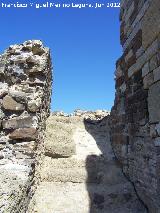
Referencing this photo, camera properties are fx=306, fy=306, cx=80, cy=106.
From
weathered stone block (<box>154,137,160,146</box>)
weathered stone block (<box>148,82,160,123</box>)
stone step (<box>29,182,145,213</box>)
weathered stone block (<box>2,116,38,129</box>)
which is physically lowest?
stone step (<box>29,182,145,213</box>)

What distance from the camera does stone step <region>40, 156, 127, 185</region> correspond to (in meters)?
4.98

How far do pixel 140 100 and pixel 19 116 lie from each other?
1.85 m

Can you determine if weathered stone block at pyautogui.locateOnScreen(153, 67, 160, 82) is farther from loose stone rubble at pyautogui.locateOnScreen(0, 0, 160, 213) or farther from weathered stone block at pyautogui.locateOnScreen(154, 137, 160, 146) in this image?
weathered stone block at pyautogui.locateOnScreen(154, 137, 160, 146)

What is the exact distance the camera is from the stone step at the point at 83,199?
4.37 meters

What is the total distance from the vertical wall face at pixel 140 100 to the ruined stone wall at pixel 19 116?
1486 millimetres

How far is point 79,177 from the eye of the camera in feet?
16.4

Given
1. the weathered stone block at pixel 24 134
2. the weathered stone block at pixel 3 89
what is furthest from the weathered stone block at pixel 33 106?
the weathered stone block at pixel 3 89

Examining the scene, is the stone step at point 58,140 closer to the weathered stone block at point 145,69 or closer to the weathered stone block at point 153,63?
the weathered stone block at point 145,69

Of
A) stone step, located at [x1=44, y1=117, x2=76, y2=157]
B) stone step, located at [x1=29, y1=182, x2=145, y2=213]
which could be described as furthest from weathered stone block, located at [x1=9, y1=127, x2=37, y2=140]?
stone step, located at [x1=44, y1=117, x2=76, y2=157]


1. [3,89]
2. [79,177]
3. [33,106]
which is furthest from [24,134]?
[79,177]

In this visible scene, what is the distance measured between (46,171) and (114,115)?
5.95ft

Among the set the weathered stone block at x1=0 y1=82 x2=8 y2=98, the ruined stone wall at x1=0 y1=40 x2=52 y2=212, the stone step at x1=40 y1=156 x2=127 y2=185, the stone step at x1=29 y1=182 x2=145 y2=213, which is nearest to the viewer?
the ruined stone wall at x1=0 y1=40 x2=52 y2=212

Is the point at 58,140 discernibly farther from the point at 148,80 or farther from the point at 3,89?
the point at 148,80

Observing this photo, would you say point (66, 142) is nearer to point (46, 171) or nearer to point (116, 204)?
point (46, 171)
